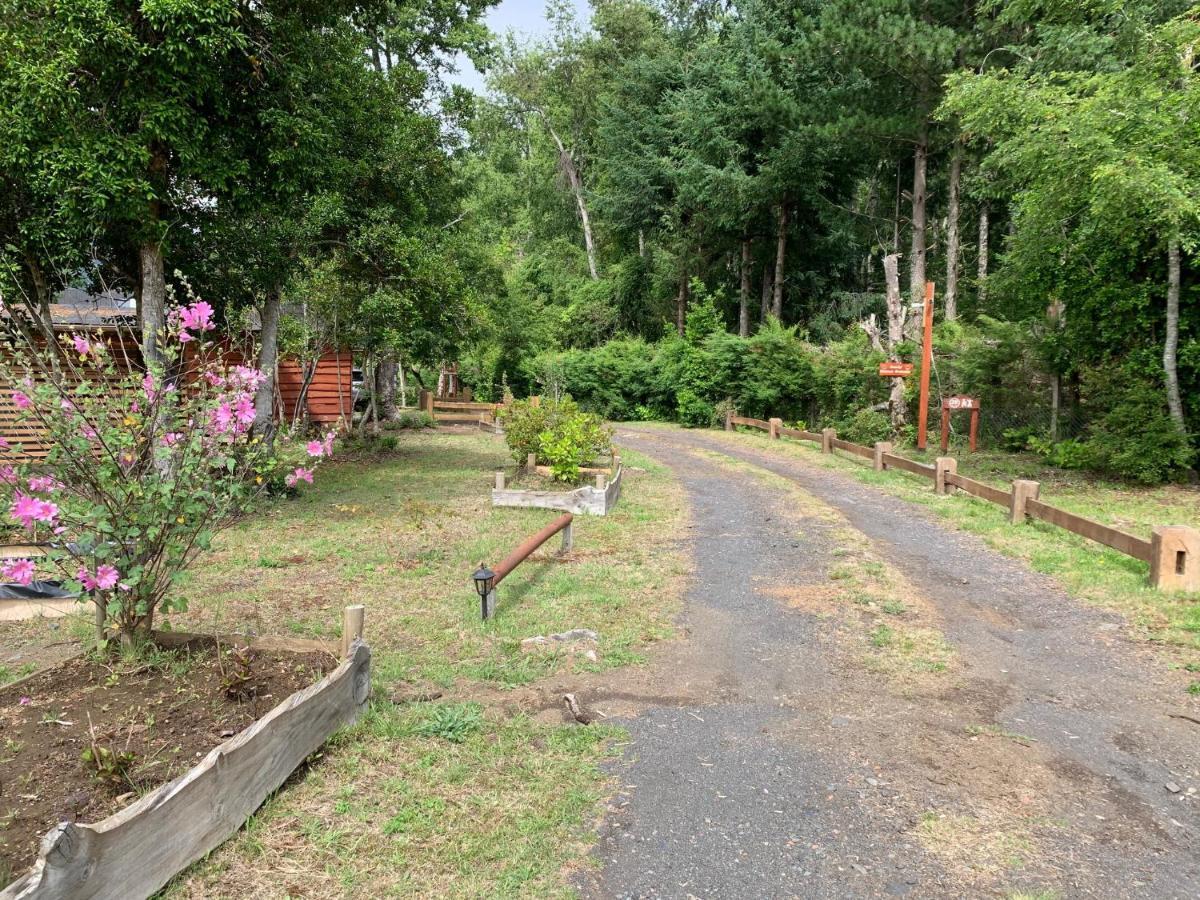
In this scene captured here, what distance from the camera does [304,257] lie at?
1182 centimetres

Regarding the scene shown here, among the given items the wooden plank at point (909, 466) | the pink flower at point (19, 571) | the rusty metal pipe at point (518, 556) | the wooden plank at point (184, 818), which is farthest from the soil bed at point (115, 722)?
the wooden plank at point (909, 466)

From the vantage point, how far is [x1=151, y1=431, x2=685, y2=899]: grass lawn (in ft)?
9.30

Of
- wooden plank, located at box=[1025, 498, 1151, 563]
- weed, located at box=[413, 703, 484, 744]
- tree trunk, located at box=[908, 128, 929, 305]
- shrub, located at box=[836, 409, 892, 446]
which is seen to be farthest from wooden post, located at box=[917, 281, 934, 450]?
weed, located at box=[413, 703, 484, 744]

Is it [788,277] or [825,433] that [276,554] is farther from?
[788,277]

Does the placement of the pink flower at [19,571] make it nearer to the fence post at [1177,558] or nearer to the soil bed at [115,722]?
the soil bed at [115,722]

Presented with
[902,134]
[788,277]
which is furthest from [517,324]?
[902,134]

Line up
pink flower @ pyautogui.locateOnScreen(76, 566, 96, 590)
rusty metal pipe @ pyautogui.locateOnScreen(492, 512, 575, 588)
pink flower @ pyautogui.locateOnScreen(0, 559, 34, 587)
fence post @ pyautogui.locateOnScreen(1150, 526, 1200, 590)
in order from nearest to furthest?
pink flower @ pyautogui.locateOnScreen(0, 559, 34, 587) < pink flower @ pyautogui.locateOnScreen(76, 566, 96, 590) < rusty metal pipe @ pyautogui.locateOnScreen(492, 512, 575, 588) < fence post @ pyautogui.locateOnScreen(1150, 526, 1200, 590)

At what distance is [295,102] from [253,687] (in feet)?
25.0

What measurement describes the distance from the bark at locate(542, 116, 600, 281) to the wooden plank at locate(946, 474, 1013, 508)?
31801mm

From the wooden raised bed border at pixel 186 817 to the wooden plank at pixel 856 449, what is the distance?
12.5m

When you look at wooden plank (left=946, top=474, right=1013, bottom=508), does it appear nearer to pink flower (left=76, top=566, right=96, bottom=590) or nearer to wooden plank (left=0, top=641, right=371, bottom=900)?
wooden plank (left=0, top=641, right=371, bottom=900)

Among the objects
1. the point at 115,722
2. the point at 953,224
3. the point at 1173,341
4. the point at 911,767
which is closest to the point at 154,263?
the point at 115,722

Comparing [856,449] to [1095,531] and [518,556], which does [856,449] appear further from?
[518,556]

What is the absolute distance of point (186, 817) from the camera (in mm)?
2639
